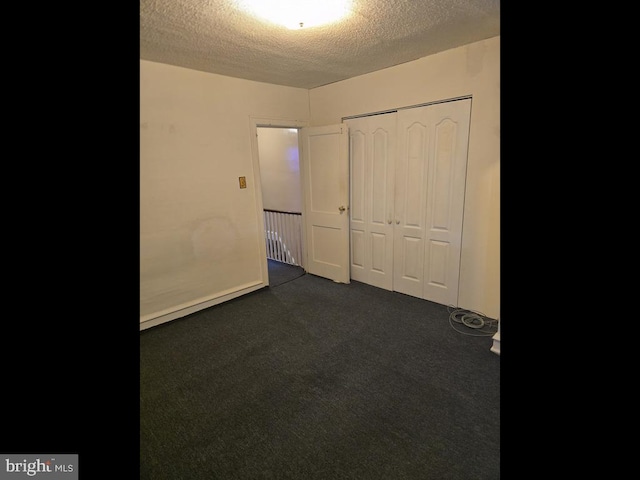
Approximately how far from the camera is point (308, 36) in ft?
7.82

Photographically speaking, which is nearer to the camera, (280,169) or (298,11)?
(298,11)

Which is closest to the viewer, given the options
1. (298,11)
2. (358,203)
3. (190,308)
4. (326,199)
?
(298,11)

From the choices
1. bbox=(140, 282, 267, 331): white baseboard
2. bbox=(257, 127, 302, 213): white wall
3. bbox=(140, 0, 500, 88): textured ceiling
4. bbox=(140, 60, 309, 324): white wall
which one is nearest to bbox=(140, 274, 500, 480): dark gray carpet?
bbox=(140, 282, 267, 331): white baseboard

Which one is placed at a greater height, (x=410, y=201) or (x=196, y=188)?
(x=196, y=188)

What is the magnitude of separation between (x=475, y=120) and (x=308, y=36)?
1.54m

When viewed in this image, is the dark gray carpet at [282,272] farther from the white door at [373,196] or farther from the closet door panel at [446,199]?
the closet door panel at [446,199]

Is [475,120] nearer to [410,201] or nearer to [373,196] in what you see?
[410,201]

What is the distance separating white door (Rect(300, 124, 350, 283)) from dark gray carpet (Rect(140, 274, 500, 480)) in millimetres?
927

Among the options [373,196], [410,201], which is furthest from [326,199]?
[410,201]

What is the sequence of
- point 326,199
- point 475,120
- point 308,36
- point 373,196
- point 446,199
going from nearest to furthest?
point 308,36
point 475,120
point 446,199
point 373,196
point 326,199

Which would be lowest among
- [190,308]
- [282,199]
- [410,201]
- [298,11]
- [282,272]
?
[190,308]

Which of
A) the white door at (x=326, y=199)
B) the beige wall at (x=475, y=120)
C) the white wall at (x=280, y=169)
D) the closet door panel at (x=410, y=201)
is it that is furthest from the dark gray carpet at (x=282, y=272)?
the beige wall at (x=475, y=120)

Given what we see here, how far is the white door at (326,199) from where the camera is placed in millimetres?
3715
